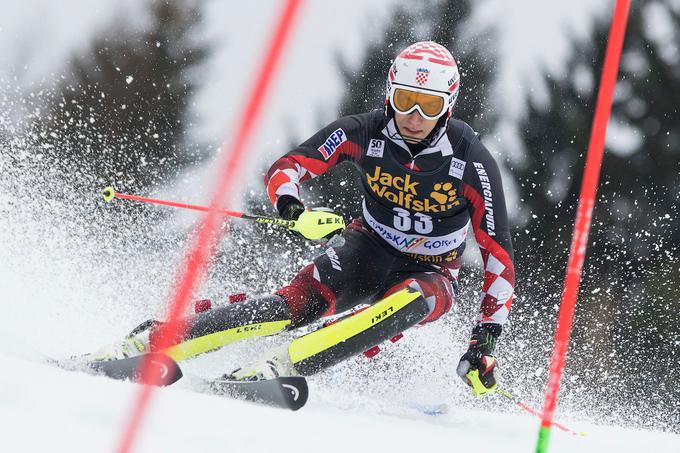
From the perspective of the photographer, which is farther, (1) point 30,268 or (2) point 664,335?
(2) point 664,335

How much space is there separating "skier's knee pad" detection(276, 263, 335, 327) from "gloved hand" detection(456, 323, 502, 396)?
2.44ft

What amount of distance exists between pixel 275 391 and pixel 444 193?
1.47 m

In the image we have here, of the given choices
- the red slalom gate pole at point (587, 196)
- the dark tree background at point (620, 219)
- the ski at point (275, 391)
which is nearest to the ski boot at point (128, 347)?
the ski at point (275, 391)

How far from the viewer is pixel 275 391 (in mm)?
3309

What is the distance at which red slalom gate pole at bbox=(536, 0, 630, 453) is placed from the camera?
76.5 inches

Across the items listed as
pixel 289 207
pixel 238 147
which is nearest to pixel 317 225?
pixel 289 207

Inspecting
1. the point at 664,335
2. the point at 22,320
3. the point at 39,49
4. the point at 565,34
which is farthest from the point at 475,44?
the point at 22,320

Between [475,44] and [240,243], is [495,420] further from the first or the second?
[475,44]

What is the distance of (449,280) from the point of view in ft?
15.0

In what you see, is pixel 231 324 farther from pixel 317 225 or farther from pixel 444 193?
pixel 444 193

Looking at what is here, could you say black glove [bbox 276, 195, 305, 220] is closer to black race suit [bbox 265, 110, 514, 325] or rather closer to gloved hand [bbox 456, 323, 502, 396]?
black race suit [bbox 265, 110, 514, 325]

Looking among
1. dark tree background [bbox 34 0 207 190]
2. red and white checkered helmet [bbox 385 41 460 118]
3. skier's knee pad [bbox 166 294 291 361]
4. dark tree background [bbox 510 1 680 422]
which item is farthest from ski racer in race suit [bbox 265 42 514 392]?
dark tree background [bbox 34 0 207 190]

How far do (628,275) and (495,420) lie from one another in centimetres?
901

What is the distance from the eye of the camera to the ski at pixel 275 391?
3.30 meters
